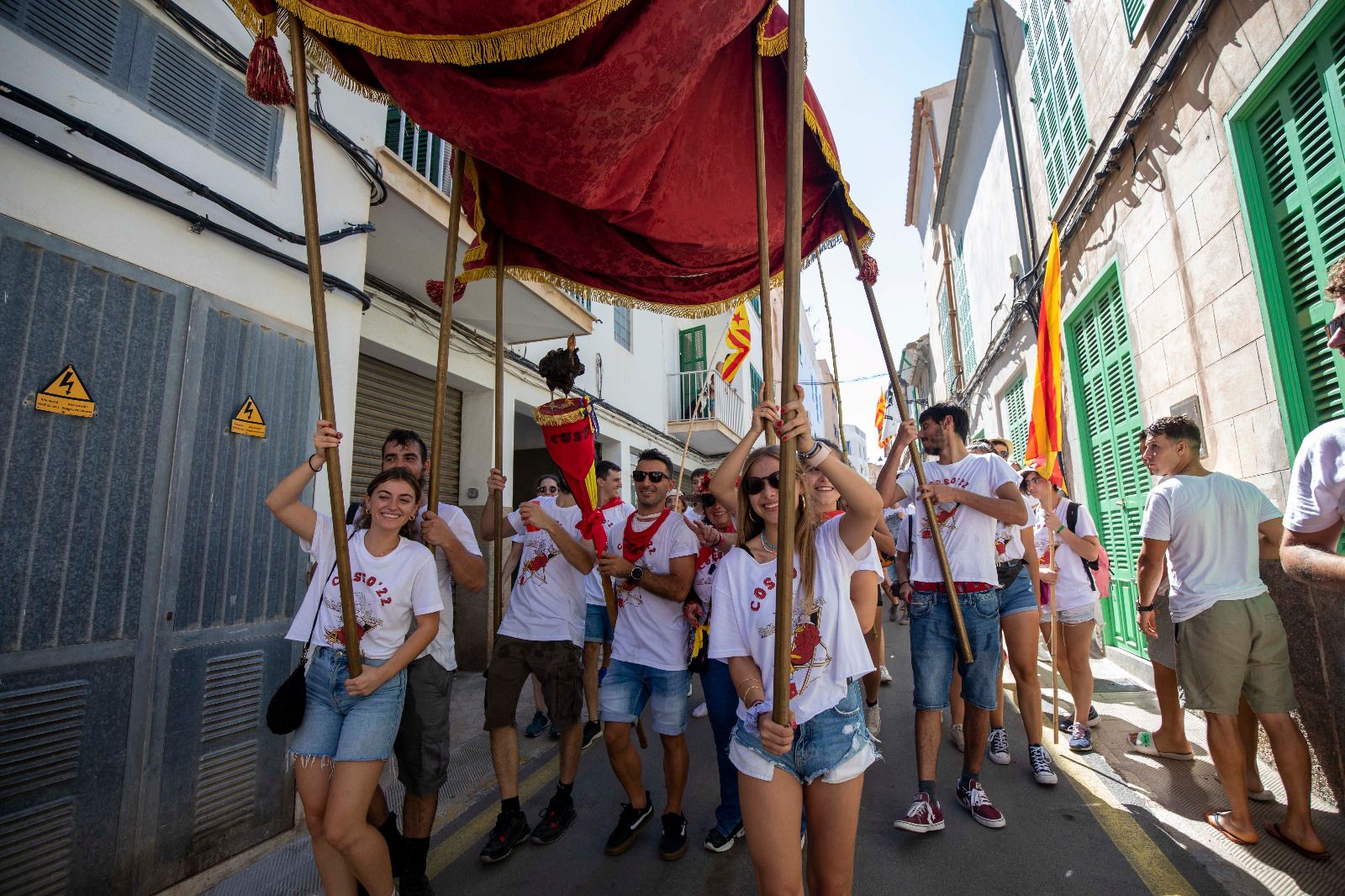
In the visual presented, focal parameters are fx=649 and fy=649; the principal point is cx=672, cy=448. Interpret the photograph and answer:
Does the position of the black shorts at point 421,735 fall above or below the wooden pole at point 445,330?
below

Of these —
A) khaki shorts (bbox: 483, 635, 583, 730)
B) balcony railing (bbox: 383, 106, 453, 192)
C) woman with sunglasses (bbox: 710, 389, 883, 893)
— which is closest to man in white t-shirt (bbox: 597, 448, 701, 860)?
khaki shorts (bbox: 483, 635, 583, 730)

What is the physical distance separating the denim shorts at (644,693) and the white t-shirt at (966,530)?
152 cm

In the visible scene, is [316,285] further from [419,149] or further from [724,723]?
[419,149]

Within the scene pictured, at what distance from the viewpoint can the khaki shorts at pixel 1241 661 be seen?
3.01 metres

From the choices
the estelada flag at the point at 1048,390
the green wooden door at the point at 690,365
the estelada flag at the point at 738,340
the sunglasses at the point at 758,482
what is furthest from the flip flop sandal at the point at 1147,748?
the green wooden door at the point at 690,365

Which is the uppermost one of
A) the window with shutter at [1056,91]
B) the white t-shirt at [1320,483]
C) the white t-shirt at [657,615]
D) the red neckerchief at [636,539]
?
the window with shutter at [1056,91]

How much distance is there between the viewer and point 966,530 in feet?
12.3

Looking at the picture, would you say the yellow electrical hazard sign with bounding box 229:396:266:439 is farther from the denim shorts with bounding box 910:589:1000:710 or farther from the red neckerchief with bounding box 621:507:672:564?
the denim shorts with bounding box 910:589:1000:710

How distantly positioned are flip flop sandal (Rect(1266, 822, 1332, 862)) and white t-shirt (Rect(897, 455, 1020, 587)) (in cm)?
153

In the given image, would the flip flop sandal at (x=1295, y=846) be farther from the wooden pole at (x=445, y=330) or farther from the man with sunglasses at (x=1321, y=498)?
the wooden pole at (x=445, y=330)

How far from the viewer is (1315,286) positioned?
A: 3.82 metres

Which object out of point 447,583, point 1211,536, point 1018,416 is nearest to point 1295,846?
point 1211,536

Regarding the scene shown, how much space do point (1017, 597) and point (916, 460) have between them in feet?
3.91

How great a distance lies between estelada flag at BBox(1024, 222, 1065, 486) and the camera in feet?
16.8
